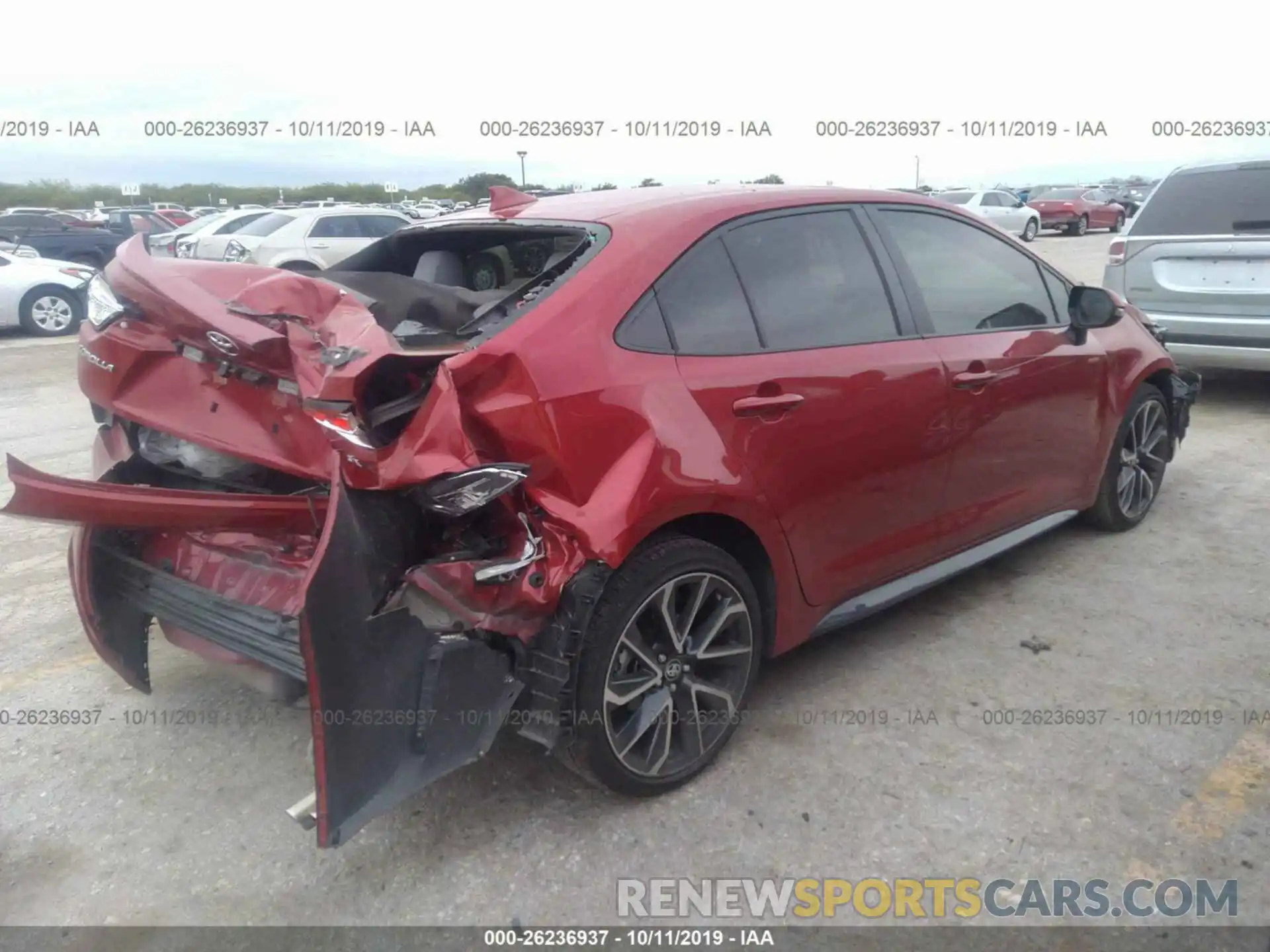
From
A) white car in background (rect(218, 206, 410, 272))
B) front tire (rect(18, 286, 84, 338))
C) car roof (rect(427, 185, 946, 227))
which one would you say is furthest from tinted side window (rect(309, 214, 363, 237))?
car roof (rect(427, 185, 946, 227))

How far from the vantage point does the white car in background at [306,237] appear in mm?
14109

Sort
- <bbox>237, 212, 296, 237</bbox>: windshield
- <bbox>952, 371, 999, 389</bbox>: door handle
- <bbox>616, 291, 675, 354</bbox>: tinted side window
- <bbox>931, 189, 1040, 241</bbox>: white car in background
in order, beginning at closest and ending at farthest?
<bbox>616, 291, 675, 354</bbox>: tinted side window
<bbox>952, 371, 999, 389</bbox>: door handle
<bbox>237, 212, 296, 237</bbox>: windshield
<bbox>931, 189, 1040, 241</bbox>: white car in background

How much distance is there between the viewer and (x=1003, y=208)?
92.2 feet

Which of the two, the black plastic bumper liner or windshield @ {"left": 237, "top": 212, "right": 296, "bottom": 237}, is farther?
windshield @ {"left": 237, "top": 212, "right": 296, "bottom": 237}

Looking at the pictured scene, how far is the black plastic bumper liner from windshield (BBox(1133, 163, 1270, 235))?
6.92 m

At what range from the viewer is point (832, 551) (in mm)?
3301

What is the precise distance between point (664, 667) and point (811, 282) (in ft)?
4.48

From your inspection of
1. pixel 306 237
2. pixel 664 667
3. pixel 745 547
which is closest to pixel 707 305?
pixel 745 547

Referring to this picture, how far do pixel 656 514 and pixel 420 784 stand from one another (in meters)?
0.92

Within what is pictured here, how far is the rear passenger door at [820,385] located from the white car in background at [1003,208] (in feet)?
84.2

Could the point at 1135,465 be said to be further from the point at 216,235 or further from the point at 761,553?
the point at 216,235

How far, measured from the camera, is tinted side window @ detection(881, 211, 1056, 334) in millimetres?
3660

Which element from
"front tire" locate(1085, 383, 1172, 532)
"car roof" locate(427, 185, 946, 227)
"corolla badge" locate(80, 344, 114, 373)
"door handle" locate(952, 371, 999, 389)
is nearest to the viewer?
"corolla badge" locate(80, 344, 114, 373)

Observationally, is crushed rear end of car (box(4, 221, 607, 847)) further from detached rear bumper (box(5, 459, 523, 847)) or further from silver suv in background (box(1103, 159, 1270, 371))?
silver suv in background (box(1103, 159, 1270, 371))
